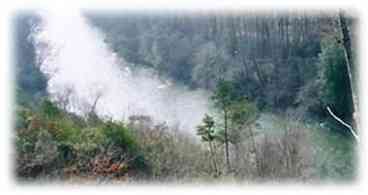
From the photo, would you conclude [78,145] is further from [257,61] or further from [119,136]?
[257,61]

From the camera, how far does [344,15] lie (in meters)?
0.60

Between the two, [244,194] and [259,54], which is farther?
[259,54]

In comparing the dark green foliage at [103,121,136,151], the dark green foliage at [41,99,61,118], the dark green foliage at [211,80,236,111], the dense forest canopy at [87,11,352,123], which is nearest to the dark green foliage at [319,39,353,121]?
the dense forest canopy at [87,11,352,123]

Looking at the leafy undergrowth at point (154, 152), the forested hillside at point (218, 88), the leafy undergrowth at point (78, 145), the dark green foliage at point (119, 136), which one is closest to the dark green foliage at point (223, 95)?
the forested hillside at point (218, 88)

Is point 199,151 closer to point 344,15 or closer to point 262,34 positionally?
point 262,34

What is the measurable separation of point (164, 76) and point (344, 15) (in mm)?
4422

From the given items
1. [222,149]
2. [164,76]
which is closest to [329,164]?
[222,149]

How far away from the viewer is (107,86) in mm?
4590

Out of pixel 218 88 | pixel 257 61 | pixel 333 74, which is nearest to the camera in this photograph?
pixel 218 88

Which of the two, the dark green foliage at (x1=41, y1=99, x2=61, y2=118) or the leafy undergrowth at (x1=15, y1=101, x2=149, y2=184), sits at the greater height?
the dark green foliage at (x1=41, y1=99, x2=61, y2=118)

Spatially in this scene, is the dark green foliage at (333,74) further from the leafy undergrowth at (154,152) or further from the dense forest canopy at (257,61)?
the leafy undergrowth at (154,152)

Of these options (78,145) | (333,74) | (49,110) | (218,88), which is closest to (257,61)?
(333,74)

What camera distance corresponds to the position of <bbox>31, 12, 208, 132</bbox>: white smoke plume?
3.78 m

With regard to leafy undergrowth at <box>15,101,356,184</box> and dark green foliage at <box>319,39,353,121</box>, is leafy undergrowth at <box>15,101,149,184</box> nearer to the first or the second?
leafy undergrowth at <box>15,101,356,184</box>
